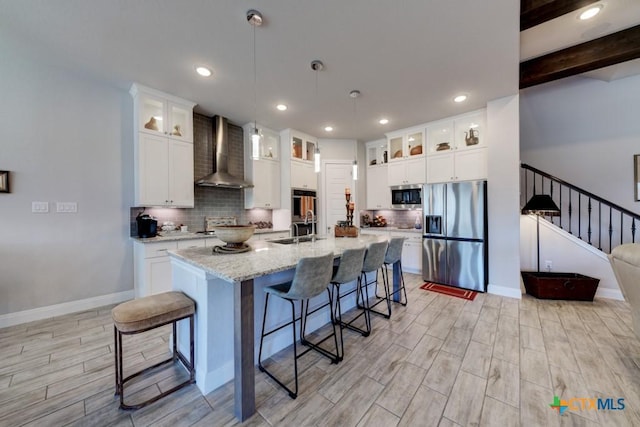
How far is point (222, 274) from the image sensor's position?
4.43 ft

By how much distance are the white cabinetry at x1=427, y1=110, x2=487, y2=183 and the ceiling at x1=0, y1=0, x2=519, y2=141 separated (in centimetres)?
46

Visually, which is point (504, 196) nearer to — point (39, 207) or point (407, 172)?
point (407, 172)

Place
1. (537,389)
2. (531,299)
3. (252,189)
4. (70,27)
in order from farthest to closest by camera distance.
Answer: (252,189) < (531,299) < (70,27) < (537,389)

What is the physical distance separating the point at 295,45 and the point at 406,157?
3118 millimetres

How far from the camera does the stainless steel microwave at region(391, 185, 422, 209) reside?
4.75 meters

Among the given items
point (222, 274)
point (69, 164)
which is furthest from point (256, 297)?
point (69, 164)

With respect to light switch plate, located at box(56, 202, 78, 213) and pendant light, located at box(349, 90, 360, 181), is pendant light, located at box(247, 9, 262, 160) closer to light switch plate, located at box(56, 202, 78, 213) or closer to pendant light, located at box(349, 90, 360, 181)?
pendant light, located at box(349, 90, 360, 181)

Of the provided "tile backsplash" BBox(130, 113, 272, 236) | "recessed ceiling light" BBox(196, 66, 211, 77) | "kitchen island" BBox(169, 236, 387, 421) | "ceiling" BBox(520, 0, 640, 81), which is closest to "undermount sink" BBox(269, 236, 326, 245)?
"kitchen island" BBox(169, 236, 387, 421)

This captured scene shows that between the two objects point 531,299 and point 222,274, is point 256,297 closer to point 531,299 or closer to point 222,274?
point 222,274

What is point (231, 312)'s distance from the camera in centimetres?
176

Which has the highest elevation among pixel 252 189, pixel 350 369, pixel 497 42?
pixel 497 42

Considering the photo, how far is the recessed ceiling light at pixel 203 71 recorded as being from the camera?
2.65m

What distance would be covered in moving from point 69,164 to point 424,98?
4.80 m

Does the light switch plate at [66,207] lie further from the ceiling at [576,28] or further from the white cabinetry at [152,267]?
the ceiling at [576,28]
